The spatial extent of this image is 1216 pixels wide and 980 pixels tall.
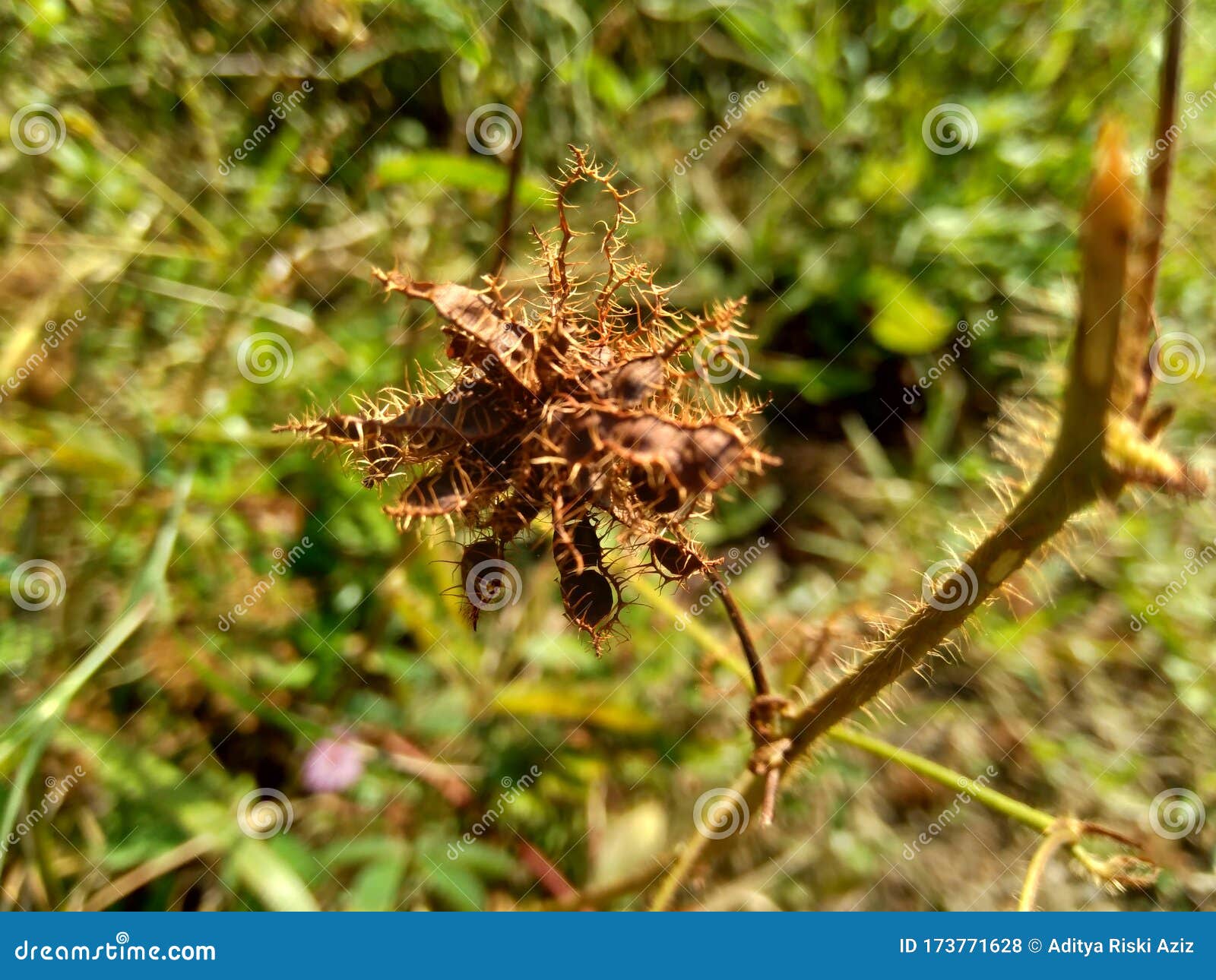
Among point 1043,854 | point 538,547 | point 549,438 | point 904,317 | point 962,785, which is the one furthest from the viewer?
point 904,317

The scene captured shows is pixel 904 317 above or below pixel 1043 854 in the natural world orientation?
above

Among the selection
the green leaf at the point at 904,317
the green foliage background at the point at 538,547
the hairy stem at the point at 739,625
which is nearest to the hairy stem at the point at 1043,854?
the hairy stem at the point at 739,625

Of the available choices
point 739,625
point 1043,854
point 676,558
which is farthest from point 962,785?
point 676,558

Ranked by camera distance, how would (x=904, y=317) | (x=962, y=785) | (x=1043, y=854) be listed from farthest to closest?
(x=904, y=317), (x=962, y=785), (x=1043, y=854)

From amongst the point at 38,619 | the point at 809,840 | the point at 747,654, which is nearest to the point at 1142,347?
the point at 747,654

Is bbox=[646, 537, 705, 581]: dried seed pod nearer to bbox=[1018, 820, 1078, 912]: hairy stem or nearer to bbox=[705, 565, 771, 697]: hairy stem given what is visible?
bbox=[705, 565, 771, 697]: hairy stem

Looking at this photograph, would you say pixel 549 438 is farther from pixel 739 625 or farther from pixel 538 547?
pixel 538 547
